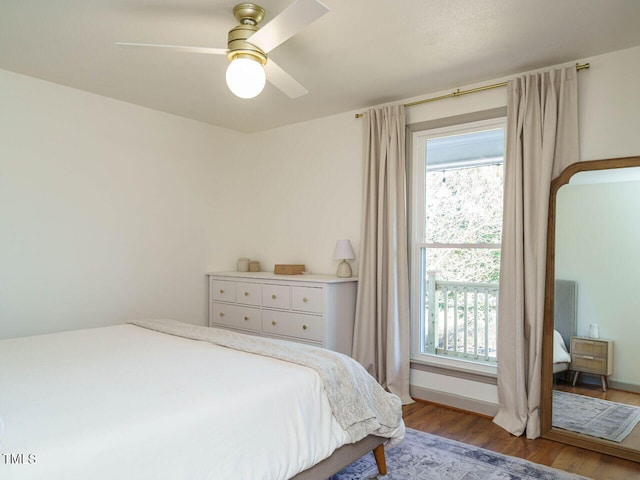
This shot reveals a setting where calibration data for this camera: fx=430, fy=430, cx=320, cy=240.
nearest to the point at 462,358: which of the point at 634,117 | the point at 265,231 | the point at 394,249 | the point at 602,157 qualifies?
the point at 394,249

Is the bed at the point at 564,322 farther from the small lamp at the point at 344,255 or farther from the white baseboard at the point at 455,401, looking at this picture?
the small lamp at the point at 344,255

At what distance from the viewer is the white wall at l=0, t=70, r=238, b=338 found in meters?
3.17

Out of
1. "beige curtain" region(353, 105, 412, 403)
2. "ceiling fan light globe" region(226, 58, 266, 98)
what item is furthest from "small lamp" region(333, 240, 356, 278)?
"ceiling fan light globe" region(226, 58, 266, 98)

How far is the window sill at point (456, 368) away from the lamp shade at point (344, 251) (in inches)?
39.9

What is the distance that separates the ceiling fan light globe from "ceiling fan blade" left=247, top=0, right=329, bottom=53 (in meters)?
0.10

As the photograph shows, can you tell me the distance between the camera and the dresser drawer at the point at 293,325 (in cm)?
351

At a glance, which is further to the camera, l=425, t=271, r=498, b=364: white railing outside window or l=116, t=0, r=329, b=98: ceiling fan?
l=425, t=271, r=498, b=364: white railing outside window

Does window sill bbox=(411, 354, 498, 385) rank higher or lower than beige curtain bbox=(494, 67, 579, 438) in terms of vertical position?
lower

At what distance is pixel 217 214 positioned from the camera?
181 inches

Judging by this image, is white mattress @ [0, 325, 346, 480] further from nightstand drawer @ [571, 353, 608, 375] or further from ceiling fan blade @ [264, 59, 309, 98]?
nightstand drawer @ [571, 353, 608, 375]

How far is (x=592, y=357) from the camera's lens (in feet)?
9.04

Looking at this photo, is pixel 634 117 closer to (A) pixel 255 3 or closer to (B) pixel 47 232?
(A) pixel 255 3

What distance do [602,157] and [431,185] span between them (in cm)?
121

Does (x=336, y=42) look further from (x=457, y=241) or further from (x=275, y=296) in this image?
(x=275, y=296)
